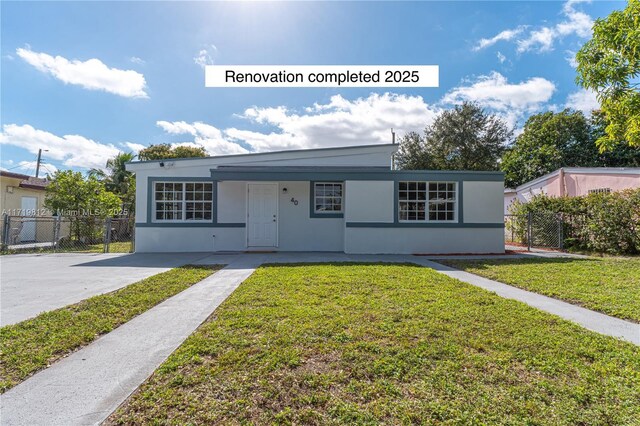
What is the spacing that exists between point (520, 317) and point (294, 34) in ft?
30.5

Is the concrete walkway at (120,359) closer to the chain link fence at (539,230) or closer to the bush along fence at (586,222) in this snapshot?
the bush along fence at (586,222)

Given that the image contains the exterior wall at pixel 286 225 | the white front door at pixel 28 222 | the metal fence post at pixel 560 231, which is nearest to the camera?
the exterior wall at pixel 286 225

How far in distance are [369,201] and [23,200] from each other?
18.3 m

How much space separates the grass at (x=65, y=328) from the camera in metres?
2.89

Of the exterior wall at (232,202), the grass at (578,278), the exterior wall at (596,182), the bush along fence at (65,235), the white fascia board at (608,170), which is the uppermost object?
the white fascia board at (608,170)

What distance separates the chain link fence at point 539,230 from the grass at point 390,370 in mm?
10714

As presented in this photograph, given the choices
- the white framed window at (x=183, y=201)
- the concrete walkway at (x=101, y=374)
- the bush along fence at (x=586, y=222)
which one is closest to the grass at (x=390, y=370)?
the concrete walkway at (x=101, y=374)

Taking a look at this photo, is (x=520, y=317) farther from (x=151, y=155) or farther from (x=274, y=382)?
(x=151, y=155)

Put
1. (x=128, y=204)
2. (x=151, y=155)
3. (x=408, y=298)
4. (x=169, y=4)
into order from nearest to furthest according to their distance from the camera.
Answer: (x=408, y=298)
(x=169, y=4)
(x=128, y=204)
(x=151, y=155)

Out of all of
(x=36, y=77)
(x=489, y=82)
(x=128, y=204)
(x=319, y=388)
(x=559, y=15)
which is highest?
(x=489, y=82)

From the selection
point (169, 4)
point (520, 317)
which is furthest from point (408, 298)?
point (169, 4)

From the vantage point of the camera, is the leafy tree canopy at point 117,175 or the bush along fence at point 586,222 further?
the leafy tree canopy at point 117,175

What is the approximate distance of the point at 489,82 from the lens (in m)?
15.5

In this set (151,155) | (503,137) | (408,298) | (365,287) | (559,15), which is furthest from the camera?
(151,155)
